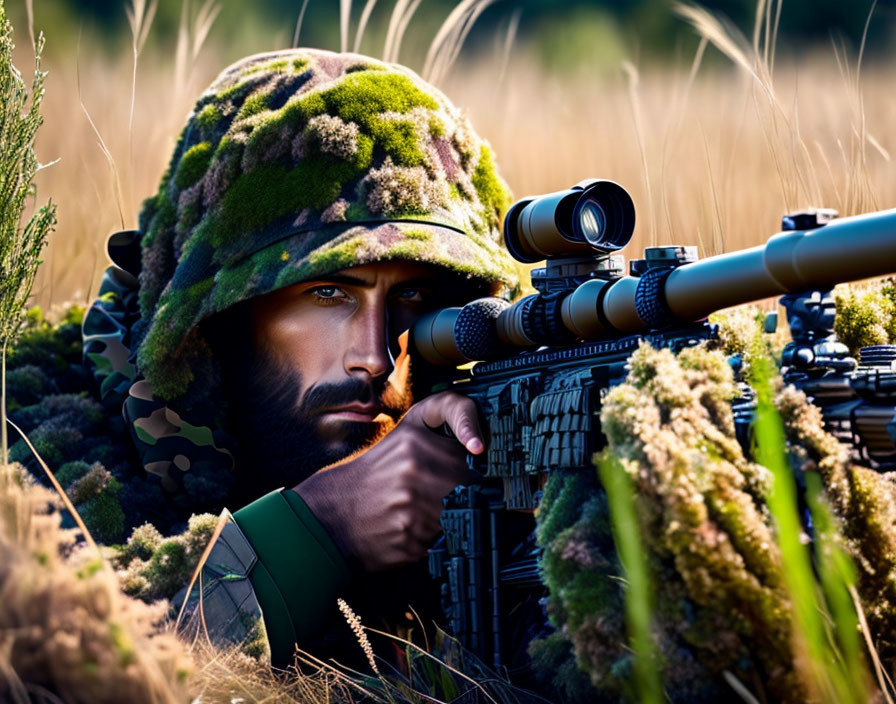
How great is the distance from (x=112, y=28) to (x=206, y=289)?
26.1 ft

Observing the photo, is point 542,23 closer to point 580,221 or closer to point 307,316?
point 307,316

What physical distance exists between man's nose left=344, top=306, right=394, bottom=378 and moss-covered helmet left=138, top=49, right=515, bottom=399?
0.28 m

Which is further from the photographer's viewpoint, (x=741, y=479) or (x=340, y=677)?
(x=340, y=677)

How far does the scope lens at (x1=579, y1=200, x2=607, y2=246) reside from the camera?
3703 mm

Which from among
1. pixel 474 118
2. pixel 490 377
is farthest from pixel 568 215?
pixel 474 118

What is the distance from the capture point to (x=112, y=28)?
1188 centimetres

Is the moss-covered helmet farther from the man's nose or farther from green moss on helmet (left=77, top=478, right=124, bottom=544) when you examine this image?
green moss on helmet (left=77, top=478, right=124, bottom=544)

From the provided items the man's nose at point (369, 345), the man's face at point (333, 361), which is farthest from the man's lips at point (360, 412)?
the man's nose at point (369, 345)

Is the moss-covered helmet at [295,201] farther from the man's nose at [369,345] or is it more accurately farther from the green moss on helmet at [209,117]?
the man's nose at [369,345]

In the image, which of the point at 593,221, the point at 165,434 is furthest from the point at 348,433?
the point at 593,221

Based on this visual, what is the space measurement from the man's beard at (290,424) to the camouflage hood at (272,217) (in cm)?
17

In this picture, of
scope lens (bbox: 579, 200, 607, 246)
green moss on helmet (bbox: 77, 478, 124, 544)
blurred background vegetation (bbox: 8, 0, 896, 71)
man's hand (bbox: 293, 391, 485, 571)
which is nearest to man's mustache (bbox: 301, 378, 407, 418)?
man's hand (bbox: 293, 391, 485, 571)

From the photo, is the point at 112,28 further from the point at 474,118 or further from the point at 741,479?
the point at 741,479

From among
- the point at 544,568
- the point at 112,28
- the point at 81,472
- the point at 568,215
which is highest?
the point at 112,28
